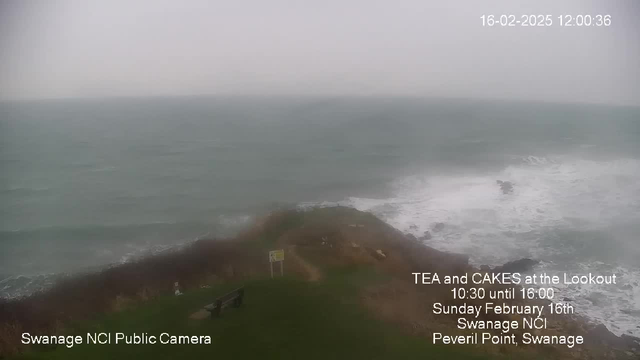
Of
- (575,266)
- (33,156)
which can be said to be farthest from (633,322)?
(33,156)

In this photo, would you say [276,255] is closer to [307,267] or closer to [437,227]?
[307,267]

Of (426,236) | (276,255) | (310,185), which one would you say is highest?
(310,185)

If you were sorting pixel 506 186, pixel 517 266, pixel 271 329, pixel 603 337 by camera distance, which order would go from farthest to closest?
pixel 506 186
pixel 517 266
pixel 603 337
pixel 271 329

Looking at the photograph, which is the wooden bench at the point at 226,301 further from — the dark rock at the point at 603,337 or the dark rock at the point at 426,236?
the dark rock at the point at 603,337

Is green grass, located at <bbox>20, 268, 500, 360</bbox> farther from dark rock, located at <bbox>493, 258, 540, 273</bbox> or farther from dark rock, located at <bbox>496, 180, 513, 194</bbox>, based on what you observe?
dark rock, located at <bbox>496, 180, 513, 194</bbox>

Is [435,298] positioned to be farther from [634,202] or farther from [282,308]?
[634,202]

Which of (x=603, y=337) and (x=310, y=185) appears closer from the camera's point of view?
(x=603, y=337)

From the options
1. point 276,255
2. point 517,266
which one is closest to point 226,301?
point 276,255
